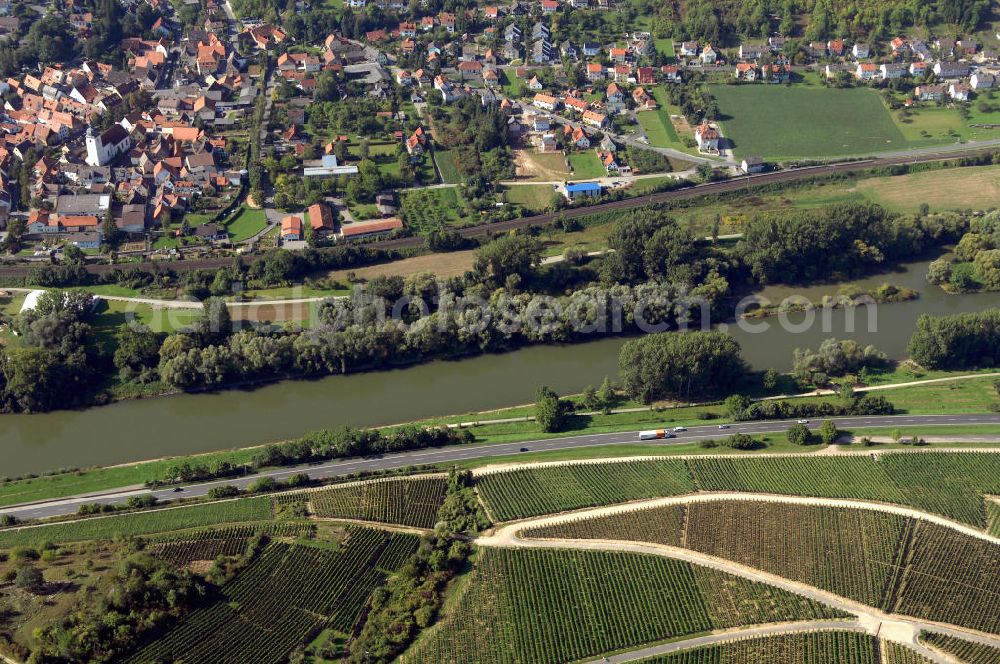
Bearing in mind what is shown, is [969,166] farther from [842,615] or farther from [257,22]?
[257,22]

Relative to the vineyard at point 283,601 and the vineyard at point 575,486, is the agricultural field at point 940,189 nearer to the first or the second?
the vineyard at point 575,486

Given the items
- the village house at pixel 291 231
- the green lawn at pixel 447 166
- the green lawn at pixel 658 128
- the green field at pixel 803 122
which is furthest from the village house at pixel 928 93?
the village house at pixel 291 231

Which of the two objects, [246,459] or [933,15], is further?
[933,15]

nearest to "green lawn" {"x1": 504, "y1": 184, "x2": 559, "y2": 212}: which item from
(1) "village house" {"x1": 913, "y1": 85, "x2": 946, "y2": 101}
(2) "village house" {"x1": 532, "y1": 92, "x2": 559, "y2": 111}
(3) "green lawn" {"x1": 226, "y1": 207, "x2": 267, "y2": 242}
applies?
(2) "village house" {"x1": 532, "y1": 92, "x2": 559, "y2": 111}

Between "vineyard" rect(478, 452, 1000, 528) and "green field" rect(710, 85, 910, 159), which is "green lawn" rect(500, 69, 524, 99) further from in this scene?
"vineyard" rect(478, 452, 1000, 528)

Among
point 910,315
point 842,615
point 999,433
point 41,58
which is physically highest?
point 41,58

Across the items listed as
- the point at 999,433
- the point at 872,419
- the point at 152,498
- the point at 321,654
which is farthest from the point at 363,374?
the point at 999,433

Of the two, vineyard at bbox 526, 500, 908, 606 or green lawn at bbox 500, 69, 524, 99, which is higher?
green lawn at bbox 500, 69, 524, 99
